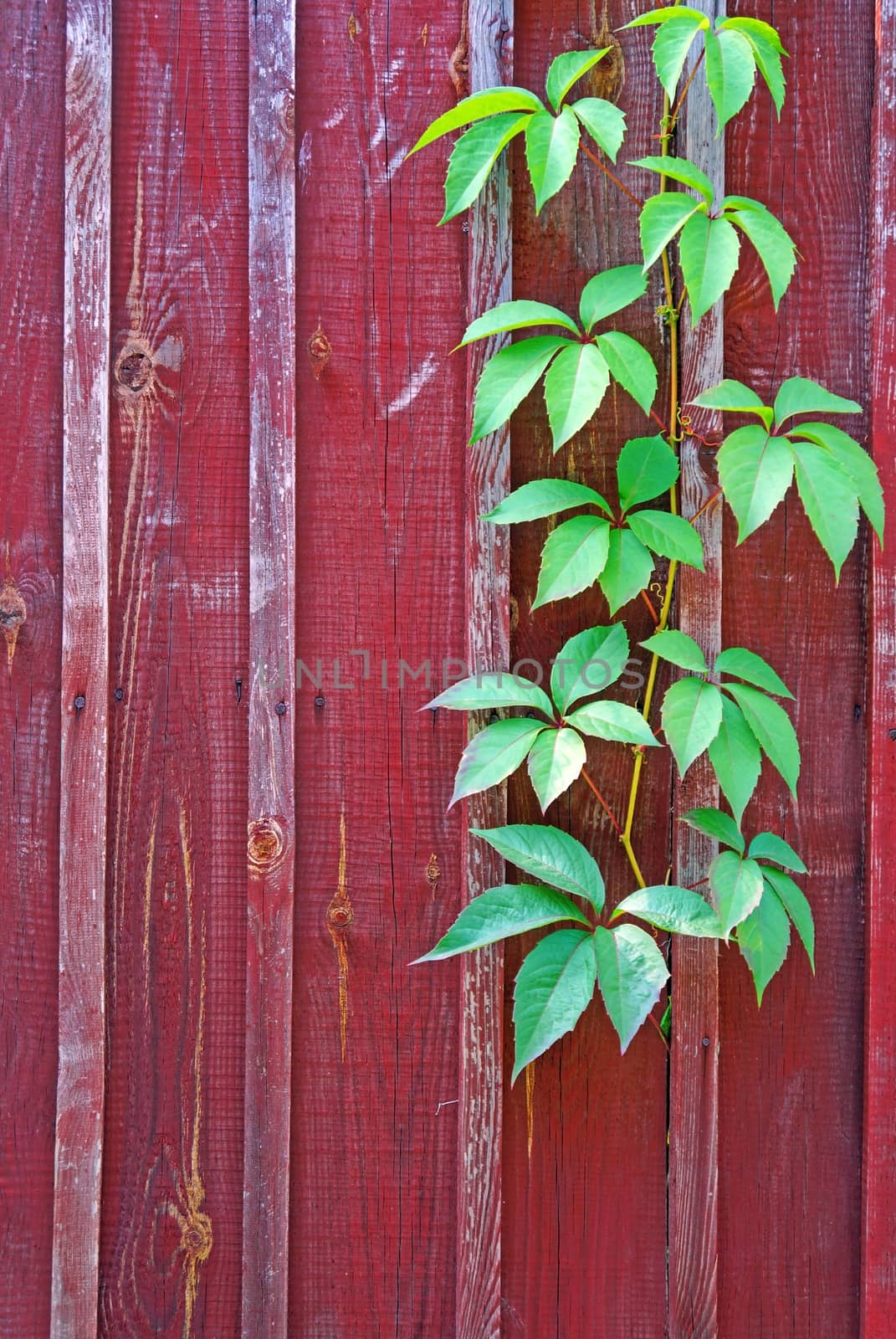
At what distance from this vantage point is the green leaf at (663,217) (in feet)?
3.66

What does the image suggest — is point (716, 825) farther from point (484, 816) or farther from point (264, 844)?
point (264, 844)

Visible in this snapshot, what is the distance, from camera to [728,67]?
1.12m

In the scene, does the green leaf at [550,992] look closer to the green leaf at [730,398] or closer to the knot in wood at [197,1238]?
the knot in wood at [197,1238]

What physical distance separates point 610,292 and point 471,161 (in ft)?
0.82

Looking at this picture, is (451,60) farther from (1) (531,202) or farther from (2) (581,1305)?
(2) (581,1305)

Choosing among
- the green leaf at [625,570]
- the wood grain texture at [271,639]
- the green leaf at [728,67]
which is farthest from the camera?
the wood grain texture at [271,639]

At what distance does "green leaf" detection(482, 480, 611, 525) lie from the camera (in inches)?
48.7

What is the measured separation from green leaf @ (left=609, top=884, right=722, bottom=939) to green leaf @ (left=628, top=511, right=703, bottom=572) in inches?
17.6

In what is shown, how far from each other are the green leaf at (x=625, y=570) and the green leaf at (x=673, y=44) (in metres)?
0.55

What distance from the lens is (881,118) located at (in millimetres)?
1337

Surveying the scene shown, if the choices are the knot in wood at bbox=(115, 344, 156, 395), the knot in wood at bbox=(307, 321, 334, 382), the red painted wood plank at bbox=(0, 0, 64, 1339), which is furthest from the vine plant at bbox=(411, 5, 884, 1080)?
the red painted wood plank at bbox=(0, 0, 64, 1339)

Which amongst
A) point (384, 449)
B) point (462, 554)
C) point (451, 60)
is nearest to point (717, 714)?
point (462, 554)

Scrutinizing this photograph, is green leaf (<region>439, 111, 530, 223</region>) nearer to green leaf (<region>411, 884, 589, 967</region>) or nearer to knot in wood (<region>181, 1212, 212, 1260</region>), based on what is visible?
green leaf (<region>411, 884, 589, 967</region>)

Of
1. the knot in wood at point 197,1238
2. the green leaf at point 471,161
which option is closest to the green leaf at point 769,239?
the green leaf at point 471,161
